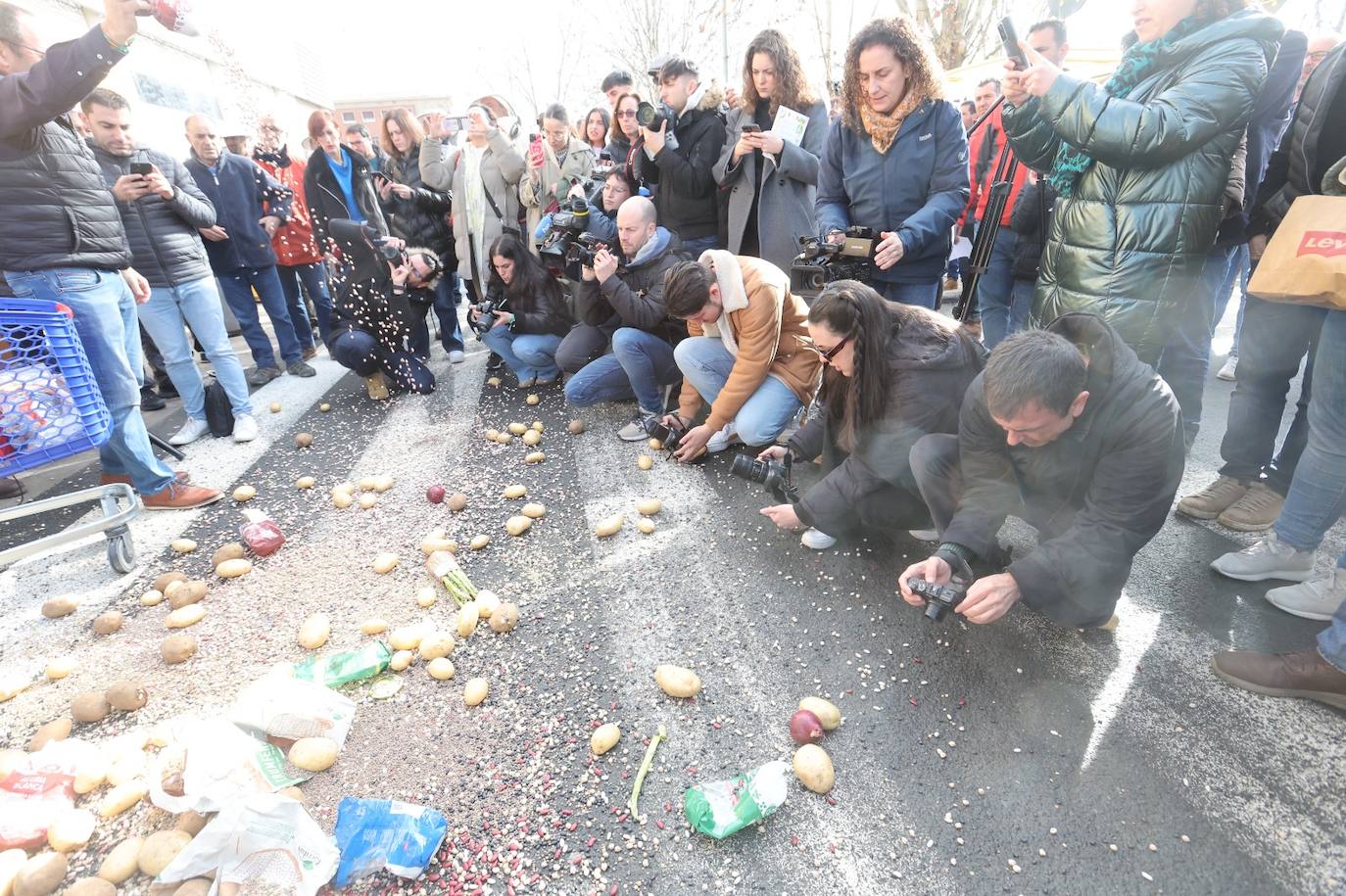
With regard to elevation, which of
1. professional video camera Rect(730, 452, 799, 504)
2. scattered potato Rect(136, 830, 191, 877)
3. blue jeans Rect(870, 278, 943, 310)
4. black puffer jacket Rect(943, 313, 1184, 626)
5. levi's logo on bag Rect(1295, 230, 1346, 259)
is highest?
levi's logo on bag Rect(1295, 230, 1346, 259)

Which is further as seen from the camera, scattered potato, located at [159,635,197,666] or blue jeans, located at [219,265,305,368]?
blue jeans, located at [219,265,305,368]

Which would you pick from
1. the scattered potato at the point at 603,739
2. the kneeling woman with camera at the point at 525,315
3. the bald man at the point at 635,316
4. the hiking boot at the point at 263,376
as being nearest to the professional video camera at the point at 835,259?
the bald man at the point at 635,316

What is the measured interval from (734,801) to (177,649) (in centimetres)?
194

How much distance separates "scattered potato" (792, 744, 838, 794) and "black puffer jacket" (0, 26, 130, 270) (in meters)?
3.29

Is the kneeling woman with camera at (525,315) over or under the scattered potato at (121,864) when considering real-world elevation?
over

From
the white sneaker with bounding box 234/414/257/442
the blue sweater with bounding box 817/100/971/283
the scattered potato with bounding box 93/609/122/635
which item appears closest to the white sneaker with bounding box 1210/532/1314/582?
the blue sweater with bounding box 817/100/971/283

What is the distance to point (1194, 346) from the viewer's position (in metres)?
2.69

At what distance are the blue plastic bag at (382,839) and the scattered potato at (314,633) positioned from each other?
2.81ft

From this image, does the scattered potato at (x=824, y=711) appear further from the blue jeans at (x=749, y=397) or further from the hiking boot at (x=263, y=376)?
the hiking boot at (x=263, y=376)

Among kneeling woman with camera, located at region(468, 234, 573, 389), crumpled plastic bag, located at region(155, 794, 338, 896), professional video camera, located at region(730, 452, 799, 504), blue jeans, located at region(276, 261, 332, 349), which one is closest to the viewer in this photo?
crumpled plastic bag, located at region(155, 794, 338, 896)

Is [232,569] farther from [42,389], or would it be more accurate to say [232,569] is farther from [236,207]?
[236,207]

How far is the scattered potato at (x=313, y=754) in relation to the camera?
1723mm

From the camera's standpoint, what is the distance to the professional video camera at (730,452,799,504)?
274 centimetres

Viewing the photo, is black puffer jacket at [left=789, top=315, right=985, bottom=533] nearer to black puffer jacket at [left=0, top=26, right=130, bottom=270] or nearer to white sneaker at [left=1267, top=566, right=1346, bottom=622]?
white sneaker at [left=1267, top=566, right=1346, bottom=622]
